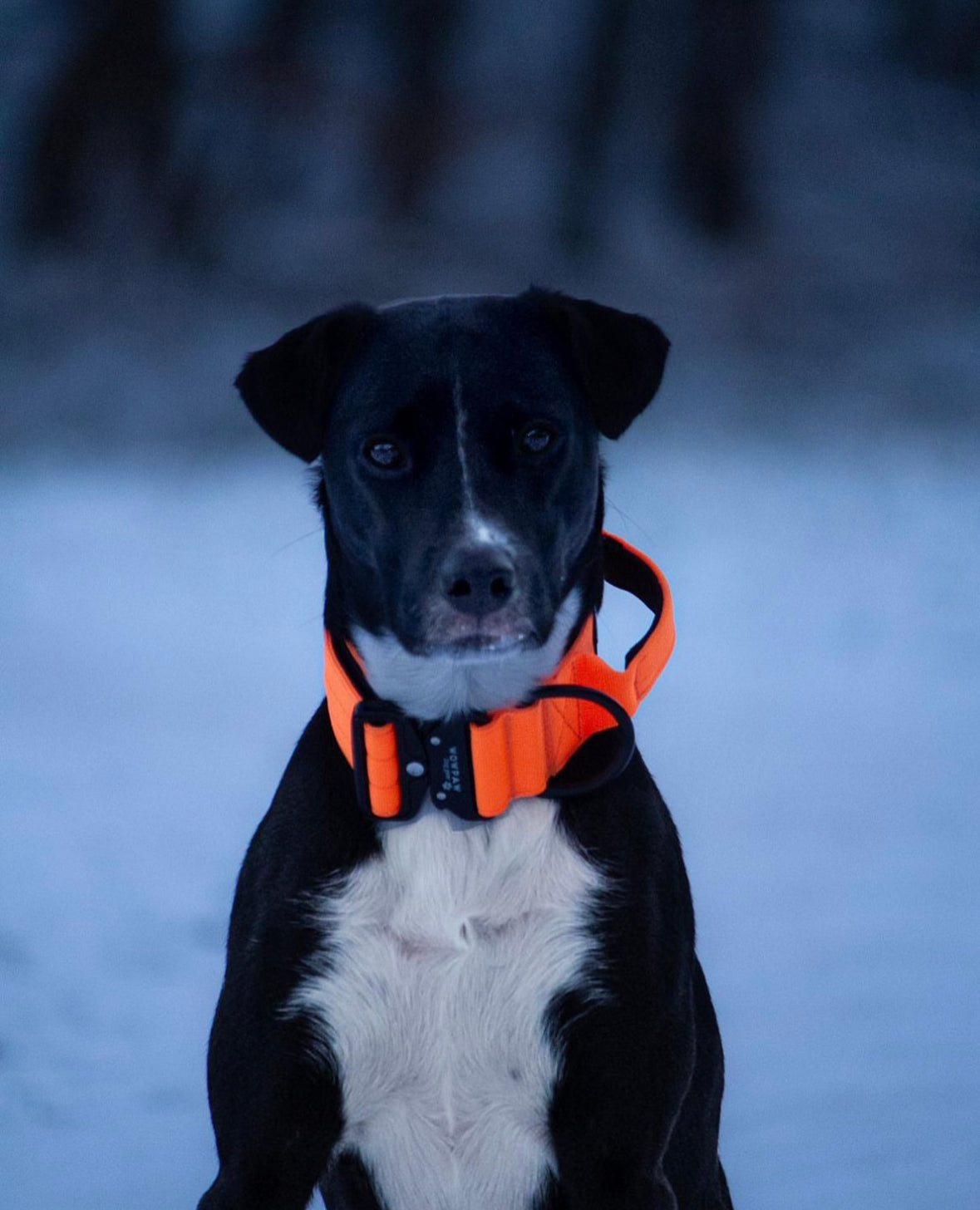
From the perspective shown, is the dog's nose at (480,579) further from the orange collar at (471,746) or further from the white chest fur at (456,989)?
the white chest fur at (456,989)

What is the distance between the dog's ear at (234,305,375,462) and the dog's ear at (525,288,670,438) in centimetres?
27

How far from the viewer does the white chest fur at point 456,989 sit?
5.53ft

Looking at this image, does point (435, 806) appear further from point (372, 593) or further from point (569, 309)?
point (569, 309)

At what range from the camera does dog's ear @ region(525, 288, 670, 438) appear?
1.84m

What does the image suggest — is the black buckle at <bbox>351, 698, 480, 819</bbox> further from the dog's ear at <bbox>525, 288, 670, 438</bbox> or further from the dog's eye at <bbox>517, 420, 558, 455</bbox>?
the dog's ear at <bbox>525, 288, 670, 438</bbox>

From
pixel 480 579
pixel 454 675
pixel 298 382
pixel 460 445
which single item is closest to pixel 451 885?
pixel 454 675

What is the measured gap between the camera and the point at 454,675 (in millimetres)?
1777

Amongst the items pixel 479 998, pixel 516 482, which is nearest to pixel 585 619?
pixel 516 482

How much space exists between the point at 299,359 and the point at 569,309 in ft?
1.14

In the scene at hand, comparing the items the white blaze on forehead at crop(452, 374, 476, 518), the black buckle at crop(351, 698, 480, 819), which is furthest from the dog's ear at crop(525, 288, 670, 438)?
the black buckle at crop(351, 698, 480, 819)

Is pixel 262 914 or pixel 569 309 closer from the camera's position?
pixel 262 914

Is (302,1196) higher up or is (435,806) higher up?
(435,806)

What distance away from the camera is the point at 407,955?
66.9 inches

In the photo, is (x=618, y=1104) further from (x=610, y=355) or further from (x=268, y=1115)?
(x=610, y=355)
